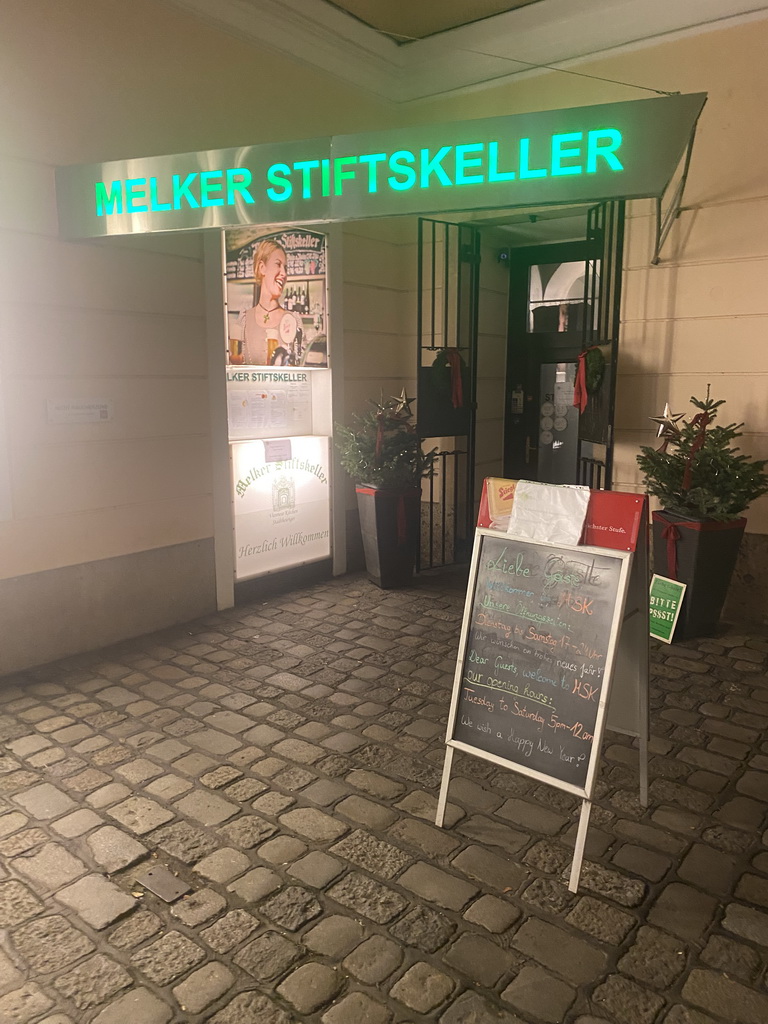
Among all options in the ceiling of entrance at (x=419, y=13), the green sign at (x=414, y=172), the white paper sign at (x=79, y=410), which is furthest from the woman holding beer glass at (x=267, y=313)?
the ceiling of entrance at (x=419, y=13)

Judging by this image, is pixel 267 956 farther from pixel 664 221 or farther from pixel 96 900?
pixel 664 221

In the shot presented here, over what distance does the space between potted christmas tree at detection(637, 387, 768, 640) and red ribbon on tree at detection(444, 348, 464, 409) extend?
5.35 ft

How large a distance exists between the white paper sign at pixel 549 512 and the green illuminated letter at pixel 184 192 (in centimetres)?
220

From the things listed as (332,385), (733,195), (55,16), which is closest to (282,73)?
(55,16)

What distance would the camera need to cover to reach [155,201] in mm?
3691

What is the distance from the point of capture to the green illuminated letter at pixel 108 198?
12.6 feet

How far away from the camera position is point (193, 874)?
2566mm

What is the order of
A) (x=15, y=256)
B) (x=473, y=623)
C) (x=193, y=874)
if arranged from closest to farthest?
(x=193, y=874), (x=473, y=623), (x=15, y=256)

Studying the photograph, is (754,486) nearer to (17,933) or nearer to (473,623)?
(473,623)

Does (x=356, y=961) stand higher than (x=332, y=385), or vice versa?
(x=332, y=385)

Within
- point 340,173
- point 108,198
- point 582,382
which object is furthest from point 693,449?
point 108,198

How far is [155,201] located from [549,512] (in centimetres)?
256

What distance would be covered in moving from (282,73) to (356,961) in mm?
5425

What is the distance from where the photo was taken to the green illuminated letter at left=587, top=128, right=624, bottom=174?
→ 9.53ft
